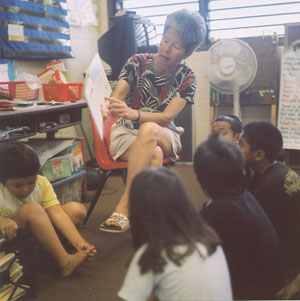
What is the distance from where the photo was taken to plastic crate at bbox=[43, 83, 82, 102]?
2.30 meters

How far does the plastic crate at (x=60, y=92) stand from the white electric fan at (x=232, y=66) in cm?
133

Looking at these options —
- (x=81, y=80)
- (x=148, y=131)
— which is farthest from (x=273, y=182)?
(x=81, y=80)

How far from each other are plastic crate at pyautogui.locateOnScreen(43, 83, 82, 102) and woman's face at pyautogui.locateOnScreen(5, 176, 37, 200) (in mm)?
975

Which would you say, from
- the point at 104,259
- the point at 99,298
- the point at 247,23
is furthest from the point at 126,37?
the point at 99,298

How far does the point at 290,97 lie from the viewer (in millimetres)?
3225

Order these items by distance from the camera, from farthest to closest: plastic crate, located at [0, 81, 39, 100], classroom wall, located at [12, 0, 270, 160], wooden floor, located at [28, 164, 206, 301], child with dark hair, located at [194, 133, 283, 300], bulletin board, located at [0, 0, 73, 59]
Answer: classroom wall, located at [12, 0, 270, 160], bulletin board, located at [0, 0, 73, 59], plastic crate, located at [0, 81, 39, 100], wooden floor, located at [28, 164, 206, 301], child with dark hair, located at [194, 133, 283, 300]

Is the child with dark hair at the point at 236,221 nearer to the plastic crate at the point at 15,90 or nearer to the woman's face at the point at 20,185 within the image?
the woman's face at the point at 20,185

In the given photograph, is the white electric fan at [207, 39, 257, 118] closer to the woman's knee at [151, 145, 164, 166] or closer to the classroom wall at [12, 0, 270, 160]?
the classroom wall at [12, 0, 270, 160]

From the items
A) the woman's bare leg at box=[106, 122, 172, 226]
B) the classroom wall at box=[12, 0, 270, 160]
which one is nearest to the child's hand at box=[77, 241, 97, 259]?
the woman's bare leg at box=[106, 122, 172, 226]

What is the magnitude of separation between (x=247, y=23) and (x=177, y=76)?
7.07ft

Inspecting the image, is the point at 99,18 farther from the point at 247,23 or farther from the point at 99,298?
the point at 99,298

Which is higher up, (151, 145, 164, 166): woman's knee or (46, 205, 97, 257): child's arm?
(151, 145, 164, 166): woman's knee

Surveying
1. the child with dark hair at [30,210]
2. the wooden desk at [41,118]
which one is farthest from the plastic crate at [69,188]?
the child with dark hair at [30,210]

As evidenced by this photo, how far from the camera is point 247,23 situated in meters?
3.66
